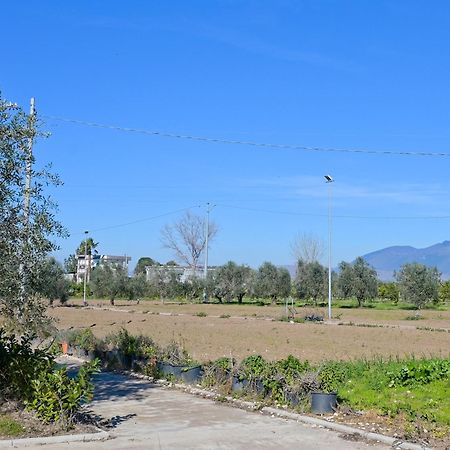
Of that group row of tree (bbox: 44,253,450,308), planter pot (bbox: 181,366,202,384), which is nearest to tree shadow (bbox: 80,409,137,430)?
planter pot (bbox: 181,366,202,384)

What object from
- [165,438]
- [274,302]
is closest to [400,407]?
[165,438]

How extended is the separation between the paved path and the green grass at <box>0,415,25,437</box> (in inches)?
20.6

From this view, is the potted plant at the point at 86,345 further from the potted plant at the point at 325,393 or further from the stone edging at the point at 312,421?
the potted plant at the point at 325,393

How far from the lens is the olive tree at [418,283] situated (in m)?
71.5

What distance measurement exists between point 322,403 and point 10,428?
465cm

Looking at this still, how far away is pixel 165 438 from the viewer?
916 cm

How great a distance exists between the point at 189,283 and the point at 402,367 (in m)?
81.6

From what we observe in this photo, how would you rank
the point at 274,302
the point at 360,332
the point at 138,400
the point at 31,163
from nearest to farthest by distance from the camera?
the point at 31,163 < the point at 138,400 < the point at 360,332 < the point at 274,302

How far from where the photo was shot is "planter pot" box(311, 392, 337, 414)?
10773 mm

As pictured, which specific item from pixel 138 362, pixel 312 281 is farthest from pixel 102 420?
pixel 312 281

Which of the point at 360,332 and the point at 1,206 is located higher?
the point at 1,206

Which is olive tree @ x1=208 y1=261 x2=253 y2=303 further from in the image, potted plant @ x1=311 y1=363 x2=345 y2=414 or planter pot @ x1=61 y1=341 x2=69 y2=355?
potted plant @ x1=311 y1=363 x2=345 y2=414

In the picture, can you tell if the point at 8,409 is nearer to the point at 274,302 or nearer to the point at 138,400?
the point at 138,400

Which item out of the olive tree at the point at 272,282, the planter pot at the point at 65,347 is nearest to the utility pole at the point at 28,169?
the planter pot at the point at 65,347
